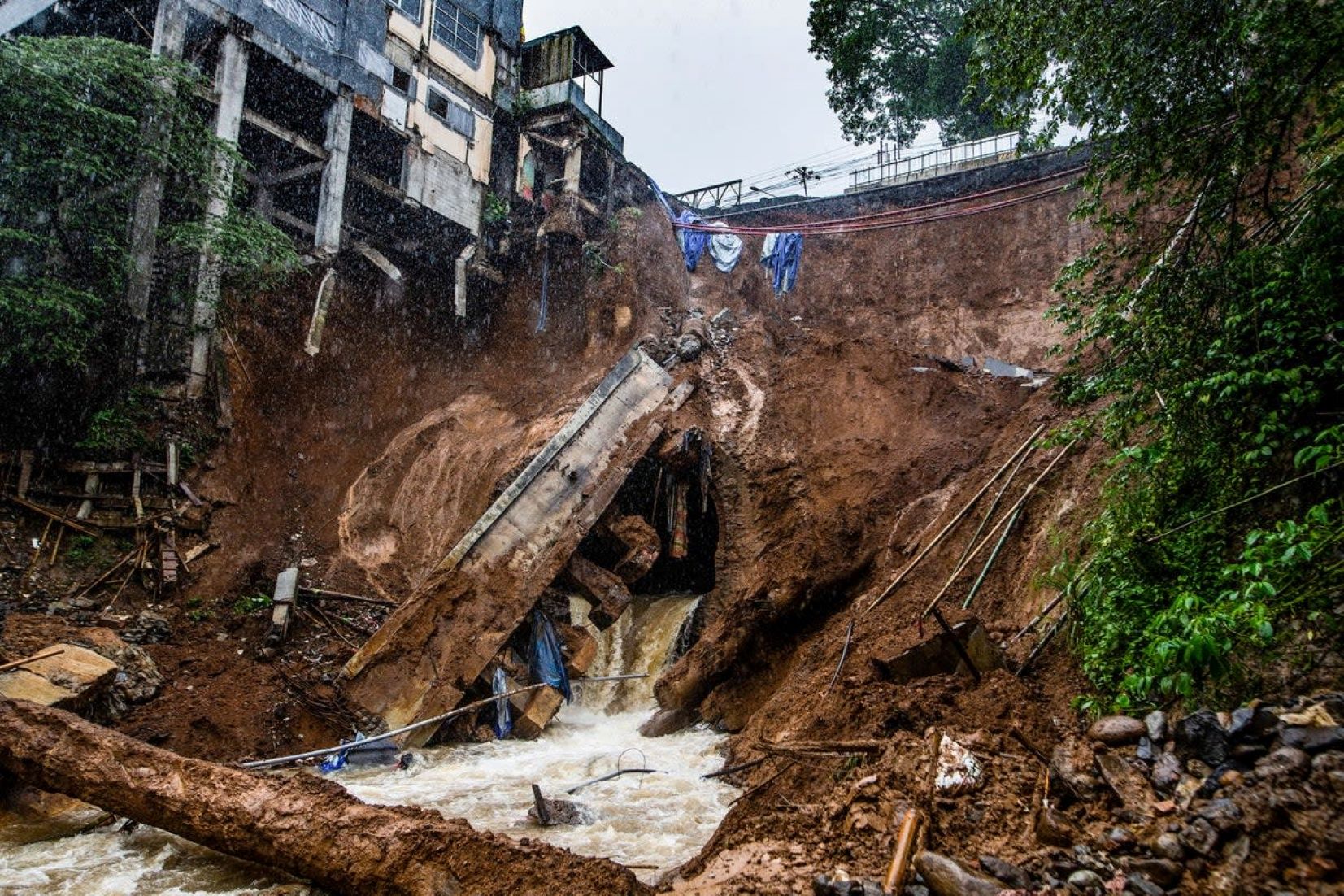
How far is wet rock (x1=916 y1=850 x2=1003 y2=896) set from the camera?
3447 mm

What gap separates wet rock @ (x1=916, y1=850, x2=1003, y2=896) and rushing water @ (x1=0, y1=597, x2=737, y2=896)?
7.10 feet

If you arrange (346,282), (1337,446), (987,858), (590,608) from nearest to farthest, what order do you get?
(987,858), (1337,446), (590,608), (346,282)

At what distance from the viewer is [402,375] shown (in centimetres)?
1770

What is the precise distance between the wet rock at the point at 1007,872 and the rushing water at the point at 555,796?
2380 mm

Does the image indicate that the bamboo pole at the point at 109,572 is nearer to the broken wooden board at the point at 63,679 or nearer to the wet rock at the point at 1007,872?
the broken wooden board at the point at 63,679

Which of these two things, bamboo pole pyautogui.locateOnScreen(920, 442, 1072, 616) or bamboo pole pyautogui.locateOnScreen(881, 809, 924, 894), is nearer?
bamboo pole pyautogui.locateOnScreen(881, 809, 924, 894)

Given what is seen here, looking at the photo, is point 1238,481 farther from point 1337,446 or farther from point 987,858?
point 987,858

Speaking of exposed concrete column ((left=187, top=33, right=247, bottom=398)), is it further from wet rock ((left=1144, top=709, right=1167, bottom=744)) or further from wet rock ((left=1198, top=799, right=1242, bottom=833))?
wet rock ((left=1198, top=799, right=1242, bottom=833))

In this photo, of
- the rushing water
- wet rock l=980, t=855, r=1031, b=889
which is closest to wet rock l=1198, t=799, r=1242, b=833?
wet rock l=980, t=855, r=1031, b=889

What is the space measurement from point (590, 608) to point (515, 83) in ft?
50.1

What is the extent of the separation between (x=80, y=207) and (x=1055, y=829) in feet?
44.3

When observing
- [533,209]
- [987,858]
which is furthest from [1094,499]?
[533,209]

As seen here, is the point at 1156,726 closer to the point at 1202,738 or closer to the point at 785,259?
the point at 1202,738

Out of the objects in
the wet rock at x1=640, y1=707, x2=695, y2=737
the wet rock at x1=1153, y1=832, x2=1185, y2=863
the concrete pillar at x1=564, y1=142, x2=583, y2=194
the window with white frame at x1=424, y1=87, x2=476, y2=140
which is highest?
the window with white frame at x1=424, y1=87, x2=476, y2=140
